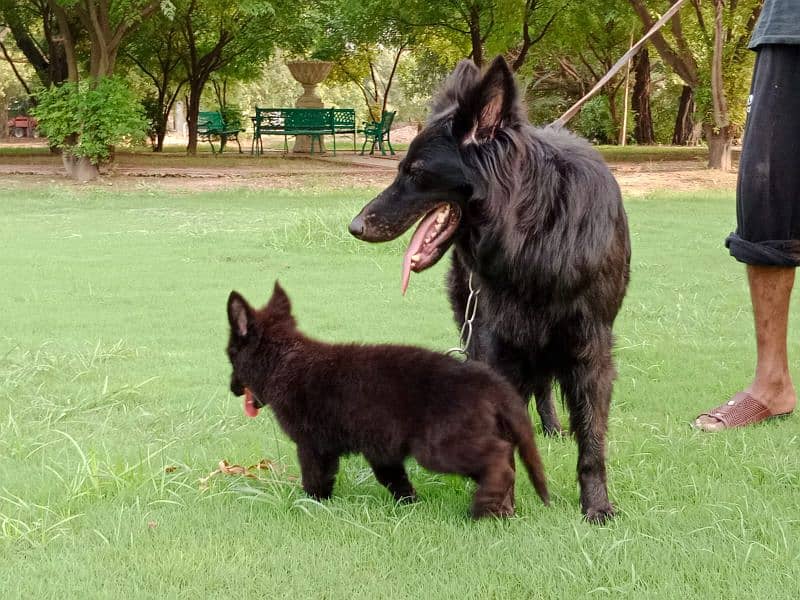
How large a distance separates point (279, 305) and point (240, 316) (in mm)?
215

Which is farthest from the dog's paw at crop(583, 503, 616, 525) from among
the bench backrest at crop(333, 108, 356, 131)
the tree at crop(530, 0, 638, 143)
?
the bench backrest at crop(333, 108, 356, 131)

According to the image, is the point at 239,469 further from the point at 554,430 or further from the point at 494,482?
the point at 554,430

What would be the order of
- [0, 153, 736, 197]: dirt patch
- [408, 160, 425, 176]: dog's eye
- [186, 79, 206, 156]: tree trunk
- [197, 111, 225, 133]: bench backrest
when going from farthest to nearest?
[197, 111, 225, 133]: bench backrest < [186, 79, 206, 156]: tree trunk < [0, 153, 736, 197]: dirt patch < [408, 160, 425, 176]: dog's eye

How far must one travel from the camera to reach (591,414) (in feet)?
11.9

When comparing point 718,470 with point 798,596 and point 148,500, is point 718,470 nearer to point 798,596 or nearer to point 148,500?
point 798,596

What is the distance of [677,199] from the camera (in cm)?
1558

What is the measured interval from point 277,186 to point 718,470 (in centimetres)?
1557

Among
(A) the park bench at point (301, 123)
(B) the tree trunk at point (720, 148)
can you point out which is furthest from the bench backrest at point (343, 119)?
(B) the tree trunk at point (720, 148)

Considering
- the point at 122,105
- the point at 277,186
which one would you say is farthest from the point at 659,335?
the point at 122,105

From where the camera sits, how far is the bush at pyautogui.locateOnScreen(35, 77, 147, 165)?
1833 centimetres

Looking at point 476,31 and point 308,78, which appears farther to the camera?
point 308,78

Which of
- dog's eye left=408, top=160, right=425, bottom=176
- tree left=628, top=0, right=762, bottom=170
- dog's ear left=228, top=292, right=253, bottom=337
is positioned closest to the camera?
dog's eye left=408, top=160, right=425, bottom=176

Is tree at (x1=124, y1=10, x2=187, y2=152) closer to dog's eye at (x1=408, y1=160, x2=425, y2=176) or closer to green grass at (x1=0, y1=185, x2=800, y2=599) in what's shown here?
green grass at (x1=0, y1=185, x2=800, y2=599)

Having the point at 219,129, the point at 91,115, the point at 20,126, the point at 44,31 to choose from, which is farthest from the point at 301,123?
the point at 20,126
